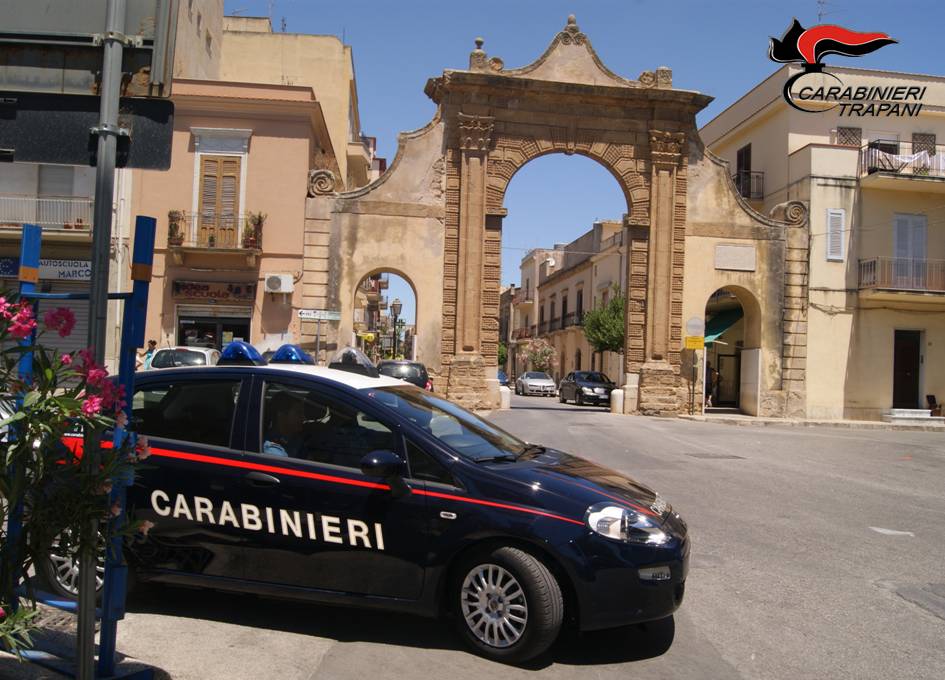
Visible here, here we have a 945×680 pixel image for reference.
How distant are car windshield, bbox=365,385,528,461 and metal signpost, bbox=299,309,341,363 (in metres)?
18.9

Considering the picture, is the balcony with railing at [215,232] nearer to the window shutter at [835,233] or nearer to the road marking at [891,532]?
the window shutter at [835,233]

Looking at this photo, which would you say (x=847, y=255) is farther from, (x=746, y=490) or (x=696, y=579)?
(x=696, y=579)

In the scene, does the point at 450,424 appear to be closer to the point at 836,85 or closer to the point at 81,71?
the point at 81,71

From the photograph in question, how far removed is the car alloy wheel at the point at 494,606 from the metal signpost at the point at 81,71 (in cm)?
245

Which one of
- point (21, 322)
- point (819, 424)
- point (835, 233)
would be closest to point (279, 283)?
point (819, 424)

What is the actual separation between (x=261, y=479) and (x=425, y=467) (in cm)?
94

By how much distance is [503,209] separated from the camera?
26.6 m

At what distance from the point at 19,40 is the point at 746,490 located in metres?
9.28

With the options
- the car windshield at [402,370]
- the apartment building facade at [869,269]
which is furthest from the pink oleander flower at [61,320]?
Answer: the apartment building facade at [869,269]

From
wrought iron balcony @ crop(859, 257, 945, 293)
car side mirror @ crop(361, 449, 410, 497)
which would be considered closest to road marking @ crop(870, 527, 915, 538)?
car side mirror @ crop(361, 449, 410, 497)

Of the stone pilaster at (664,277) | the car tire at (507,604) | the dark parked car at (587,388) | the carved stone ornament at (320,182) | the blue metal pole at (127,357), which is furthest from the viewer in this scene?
the dark parked car at (587,388)

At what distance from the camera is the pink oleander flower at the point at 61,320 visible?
10.4ft

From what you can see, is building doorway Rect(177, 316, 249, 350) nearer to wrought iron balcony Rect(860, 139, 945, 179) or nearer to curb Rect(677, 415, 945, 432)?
curb Rect(677, 415, 945, 432)

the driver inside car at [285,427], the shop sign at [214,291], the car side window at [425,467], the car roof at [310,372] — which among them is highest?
the shop sign at [214,291]
